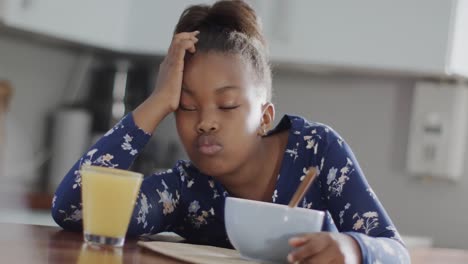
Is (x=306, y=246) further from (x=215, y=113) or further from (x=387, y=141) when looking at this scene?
(x=387, y=141)

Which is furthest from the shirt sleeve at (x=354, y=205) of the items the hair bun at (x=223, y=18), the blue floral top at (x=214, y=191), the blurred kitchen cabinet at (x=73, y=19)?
the blurred kitchen cabinet at (x=73, y=19)

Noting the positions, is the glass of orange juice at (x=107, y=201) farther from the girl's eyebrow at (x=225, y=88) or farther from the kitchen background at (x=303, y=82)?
the kitchen background at (x=303, y=82)

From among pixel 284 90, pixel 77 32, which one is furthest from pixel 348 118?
pixel 77 32

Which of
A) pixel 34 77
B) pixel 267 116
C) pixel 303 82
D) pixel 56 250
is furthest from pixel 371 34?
pixel 56 250

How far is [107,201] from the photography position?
110 cm

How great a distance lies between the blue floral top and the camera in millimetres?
1301

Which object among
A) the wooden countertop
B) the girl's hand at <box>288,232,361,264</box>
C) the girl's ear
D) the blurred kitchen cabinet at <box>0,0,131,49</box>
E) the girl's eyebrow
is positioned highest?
the blurred kitchen cabinet at <box>0,0,131,49</box>

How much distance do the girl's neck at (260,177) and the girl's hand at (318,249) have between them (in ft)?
1.39

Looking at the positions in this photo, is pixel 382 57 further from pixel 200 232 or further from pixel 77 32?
pixel 200 232

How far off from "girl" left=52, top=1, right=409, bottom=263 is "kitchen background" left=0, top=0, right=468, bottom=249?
4.21 feet

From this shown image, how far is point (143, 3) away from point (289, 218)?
231cm

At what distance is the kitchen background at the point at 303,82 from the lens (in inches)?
112

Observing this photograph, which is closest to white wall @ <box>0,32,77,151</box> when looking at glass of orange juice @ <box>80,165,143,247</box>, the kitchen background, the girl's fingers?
the kitchen background

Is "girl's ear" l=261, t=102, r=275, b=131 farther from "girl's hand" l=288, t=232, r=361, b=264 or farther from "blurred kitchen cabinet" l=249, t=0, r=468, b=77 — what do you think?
"blurred kitchen cabinet" l=249, t=0, r=468, b=77
